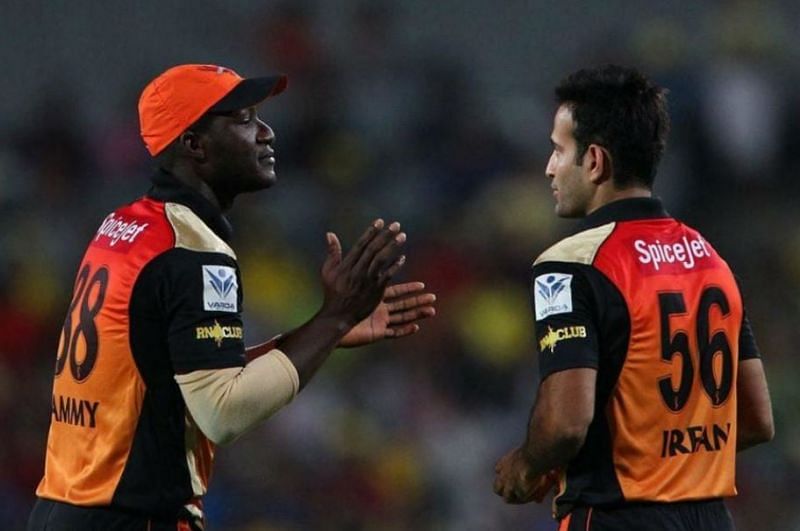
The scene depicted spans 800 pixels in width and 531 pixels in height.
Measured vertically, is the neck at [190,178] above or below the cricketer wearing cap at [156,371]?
above

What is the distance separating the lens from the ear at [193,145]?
14.0 feet

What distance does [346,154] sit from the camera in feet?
32.0

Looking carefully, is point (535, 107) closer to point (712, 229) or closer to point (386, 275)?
point (712, 229)

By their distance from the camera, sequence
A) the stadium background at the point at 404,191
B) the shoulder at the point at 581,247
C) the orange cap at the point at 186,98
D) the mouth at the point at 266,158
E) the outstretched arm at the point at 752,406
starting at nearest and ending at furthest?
the shoulder at the point at 581,247
the outstretched arm at the point at 752,406
the orange cap at the point at 186,98
the mouth at the point at 266,158
the stadium background at the point at 404,191

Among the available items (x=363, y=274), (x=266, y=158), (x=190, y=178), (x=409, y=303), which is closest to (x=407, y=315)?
(x=409, y=303)

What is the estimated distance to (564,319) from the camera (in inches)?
150

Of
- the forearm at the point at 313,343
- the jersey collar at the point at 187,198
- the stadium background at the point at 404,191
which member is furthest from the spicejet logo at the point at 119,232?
the stadium background at the point at 404,191

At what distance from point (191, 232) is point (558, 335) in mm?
965

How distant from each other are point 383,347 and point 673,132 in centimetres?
215

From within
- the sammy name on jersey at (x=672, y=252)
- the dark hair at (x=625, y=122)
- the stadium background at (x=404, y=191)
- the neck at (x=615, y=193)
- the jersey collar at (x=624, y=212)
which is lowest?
the stadium background at (x=404, y=191)

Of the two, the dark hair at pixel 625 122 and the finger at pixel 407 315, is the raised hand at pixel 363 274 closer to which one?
the finger at pixel 407 315

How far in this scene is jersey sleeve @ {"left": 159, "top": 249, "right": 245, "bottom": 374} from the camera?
3918mm

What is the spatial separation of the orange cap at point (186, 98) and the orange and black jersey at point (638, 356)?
0.96m

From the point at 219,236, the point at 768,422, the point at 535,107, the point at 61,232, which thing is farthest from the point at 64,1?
the point at 768,422
